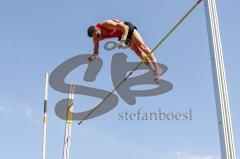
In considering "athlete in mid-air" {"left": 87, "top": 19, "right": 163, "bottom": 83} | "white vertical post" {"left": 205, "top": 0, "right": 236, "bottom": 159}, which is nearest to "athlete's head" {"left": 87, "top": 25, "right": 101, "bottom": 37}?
"athlete in mid-air" {"left": 87, "top": 19, "right": 163, "bottom": 83}

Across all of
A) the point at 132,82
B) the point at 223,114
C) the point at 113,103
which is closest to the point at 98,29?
the point at 132,82

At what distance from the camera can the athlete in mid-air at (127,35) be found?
8.62 meters

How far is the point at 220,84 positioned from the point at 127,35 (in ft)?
11.8

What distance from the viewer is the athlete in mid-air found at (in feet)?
28.3

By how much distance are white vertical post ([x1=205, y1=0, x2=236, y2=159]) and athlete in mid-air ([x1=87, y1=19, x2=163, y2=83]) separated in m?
2.85

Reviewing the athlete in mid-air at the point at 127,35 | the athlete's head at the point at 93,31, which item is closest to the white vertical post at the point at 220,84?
the athlete in mid-air at the point at 127,35

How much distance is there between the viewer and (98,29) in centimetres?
882

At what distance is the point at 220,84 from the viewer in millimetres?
5422

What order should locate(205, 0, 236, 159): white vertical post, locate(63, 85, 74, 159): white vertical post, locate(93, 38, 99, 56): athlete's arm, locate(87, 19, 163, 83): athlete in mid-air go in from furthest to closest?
locate(63, 85, 74, 159): white vertical post, locate(93, 38, 99, 56): athlete's arm, locate(87, 19, 163, 83): athlete in mid-air, locate(205, 0, 236, 159): white vertical post

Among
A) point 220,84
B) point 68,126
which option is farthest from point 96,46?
point 220,84

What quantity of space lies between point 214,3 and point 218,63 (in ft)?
3.12

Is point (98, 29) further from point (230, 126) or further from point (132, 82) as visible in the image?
point (230, 126)

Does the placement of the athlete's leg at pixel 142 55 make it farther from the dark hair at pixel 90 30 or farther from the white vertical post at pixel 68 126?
the white vertical post at pixel 68 126

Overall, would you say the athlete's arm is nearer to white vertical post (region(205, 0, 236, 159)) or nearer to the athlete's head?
the athlete's head
